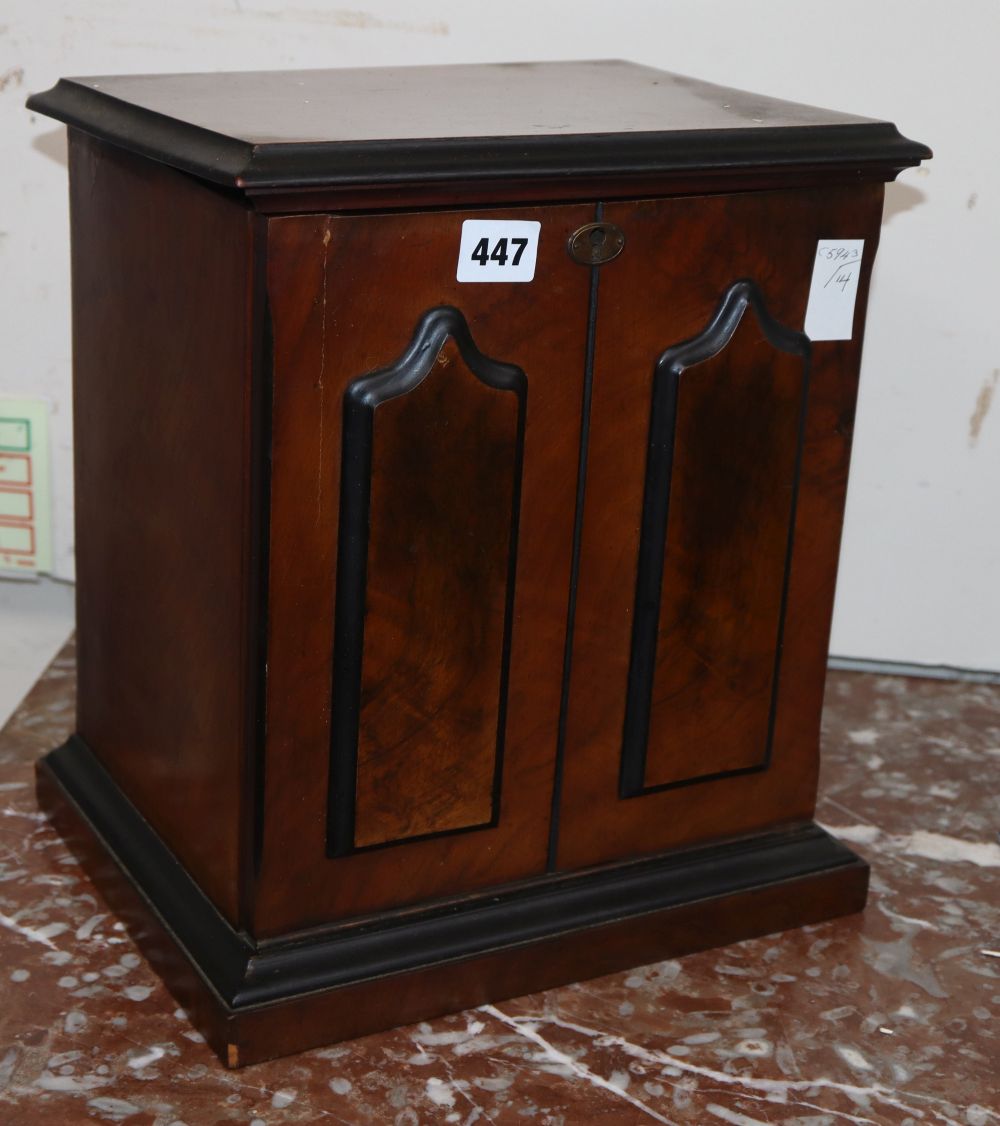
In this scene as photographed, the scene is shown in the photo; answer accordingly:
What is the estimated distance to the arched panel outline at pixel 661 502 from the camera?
174 centimetres

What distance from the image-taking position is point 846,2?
95.6 inches

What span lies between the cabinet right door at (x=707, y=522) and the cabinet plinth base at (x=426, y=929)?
48 mm

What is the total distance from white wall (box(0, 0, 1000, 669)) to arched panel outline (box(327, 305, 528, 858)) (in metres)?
1.01

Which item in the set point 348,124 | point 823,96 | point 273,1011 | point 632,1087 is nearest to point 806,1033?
point 632,1087

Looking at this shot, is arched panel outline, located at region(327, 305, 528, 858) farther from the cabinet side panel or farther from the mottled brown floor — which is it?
the mottled brown floor

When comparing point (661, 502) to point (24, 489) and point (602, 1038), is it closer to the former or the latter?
point (602, 1038)

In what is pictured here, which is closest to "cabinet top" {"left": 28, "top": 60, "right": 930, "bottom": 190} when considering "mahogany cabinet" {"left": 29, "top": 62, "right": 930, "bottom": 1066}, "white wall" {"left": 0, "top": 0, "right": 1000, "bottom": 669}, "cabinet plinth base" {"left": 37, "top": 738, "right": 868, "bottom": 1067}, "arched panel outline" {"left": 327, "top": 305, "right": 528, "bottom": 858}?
"mahogany cabinet" {"left": 29, "top": 62, "right": 930, "bottom": 1066}

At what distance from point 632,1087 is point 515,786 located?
331 millimetres

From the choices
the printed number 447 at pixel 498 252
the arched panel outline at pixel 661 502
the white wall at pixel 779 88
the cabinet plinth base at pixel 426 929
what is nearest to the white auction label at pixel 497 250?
the printed number 447 at pixel 498 252

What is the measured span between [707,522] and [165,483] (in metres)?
0.57

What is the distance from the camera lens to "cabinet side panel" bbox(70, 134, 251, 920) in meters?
1.62

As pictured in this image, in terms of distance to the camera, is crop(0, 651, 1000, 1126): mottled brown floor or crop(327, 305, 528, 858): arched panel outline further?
crop(0, 651, 1000, 1126): mottled brown floor

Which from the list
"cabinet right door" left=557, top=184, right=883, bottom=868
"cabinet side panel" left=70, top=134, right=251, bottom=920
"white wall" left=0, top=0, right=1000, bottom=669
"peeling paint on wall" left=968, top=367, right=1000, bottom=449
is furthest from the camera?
"peeling paint on wall" left=968, top=367, right=1000, bottom=449

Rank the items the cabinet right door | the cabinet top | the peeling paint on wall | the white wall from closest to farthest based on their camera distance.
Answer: the cabinet top, the cabinet right door, the white wall, the peeling paint on wall
